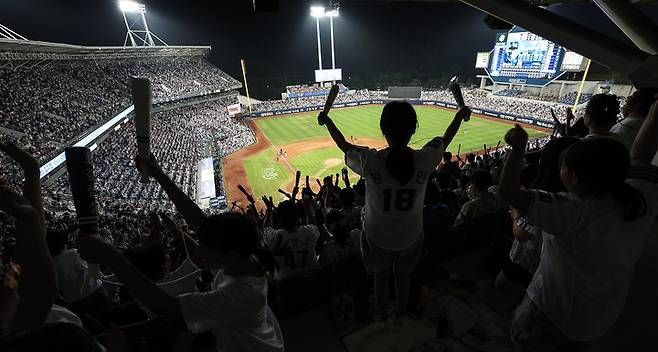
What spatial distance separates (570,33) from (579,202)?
4650 mm

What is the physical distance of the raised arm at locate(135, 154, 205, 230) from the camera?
2.04 metres

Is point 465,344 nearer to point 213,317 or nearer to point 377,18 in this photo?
point 213,317

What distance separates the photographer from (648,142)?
2627 millimetres

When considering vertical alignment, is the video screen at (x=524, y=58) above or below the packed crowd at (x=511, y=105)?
above

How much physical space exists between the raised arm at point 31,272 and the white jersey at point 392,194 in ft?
6.81

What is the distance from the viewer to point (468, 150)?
23.8m

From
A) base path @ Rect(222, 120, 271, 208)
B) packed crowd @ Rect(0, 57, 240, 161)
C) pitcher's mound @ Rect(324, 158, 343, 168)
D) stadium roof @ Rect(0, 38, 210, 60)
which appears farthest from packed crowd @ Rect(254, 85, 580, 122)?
pitcher's mound @ Rect(324, 158, 343, 168)

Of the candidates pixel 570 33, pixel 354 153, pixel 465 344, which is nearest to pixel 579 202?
pixel 354 153

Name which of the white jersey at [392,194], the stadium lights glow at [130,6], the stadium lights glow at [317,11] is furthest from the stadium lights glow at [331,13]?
the white jersey at [392,194]

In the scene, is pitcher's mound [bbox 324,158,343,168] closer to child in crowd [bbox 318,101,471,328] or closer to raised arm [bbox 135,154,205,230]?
child in crowd [bbox 318,101,471,328]

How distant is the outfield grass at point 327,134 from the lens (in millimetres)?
20875

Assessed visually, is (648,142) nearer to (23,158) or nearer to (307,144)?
(23,158)

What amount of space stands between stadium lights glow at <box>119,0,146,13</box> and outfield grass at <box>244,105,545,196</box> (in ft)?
62.6

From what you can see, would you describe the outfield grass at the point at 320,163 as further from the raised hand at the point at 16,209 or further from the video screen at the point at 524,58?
the video screen at the point at 524,58
